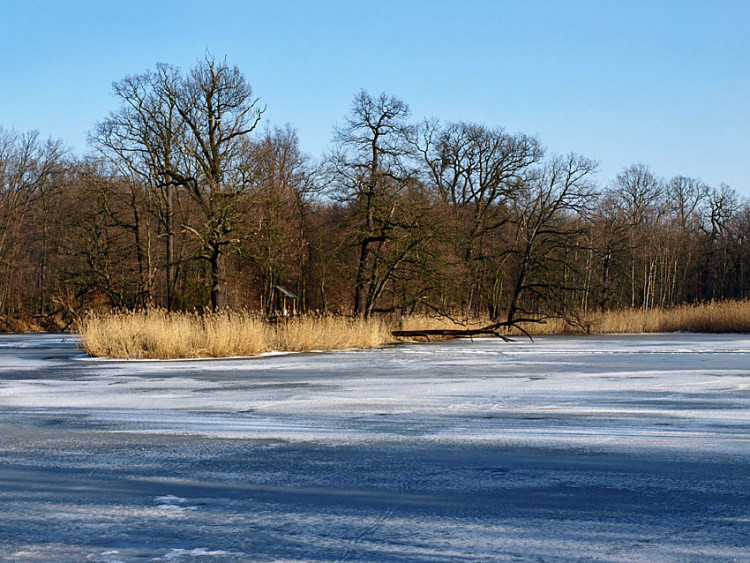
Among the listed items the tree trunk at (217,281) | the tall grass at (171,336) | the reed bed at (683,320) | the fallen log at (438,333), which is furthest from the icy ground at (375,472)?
the reed bed at (683,320)

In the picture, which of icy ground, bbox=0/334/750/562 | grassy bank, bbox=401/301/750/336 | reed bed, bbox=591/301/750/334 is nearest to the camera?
icy ground, bbox=0/334/750/562

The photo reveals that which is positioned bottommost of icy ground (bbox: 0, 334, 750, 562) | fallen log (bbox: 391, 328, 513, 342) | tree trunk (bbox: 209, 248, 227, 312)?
icy ground (bbox: 0, 334, 750, 562)

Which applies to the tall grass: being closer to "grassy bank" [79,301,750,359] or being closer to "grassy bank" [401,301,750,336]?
"grassy bank" [79,301,750,359]

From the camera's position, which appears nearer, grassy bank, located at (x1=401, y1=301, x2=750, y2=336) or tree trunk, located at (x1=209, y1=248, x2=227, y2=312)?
tree trunk, located at (x1=209, y1=248, x2=227, y2=312)

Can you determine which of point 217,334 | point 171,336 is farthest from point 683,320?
point 171,336

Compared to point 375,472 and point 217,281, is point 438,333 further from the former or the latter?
point 375,472

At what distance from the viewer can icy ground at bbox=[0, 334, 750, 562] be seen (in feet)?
13.6

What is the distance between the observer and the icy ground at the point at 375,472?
4152 millimetres

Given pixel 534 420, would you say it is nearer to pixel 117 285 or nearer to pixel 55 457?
pixel 55 457

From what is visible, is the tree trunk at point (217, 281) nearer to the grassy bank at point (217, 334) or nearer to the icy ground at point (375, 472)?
the grassy bank at point (217, 334)

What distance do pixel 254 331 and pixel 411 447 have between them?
1471 cm

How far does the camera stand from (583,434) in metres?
7.72

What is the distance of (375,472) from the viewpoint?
5.99 meters

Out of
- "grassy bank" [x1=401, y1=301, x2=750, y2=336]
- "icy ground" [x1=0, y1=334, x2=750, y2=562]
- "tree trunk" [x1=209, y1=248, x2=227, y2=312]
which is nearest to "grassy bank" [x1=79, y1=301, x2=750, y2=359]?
"tree trunk" [x1=209, y1=248, x2=227, y2=312]
